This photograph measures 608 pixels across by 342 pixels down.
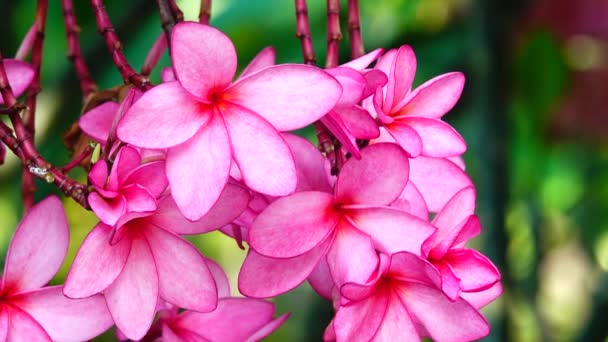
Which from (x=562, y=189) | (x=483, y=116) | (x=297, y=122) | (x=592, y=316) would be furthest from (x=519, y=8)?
(x=297, y=122)

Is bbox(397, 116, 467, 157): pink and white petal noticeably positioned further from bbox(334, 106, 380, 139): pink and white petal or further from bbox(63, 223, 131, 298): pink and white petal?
bbox(63, 223, 131, 298): pink and white petal

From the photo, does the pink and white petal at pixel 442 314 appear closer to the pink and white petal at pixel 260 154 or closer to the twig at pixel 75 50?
the pink and white petal at pixel 260 154

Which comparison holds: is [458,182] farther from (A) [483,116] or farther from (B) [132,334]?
(A) [483,116]

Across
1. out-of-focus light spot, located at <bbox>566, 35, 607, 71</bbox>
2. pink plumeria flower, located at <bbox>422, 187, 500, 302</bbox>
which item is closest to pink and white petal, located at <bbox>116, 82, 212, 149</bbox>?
pink plumeria flower, located at <bbox>422, 187, 500, 302</bbox>

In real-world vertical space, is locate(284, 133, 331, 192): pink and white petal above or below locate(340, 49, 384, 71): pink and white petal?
below

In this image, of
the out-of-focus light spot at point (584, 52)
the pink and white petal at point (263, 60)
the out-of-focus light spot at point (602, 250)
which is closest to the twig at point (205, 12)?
the pink and white petal at point (263, 60)
